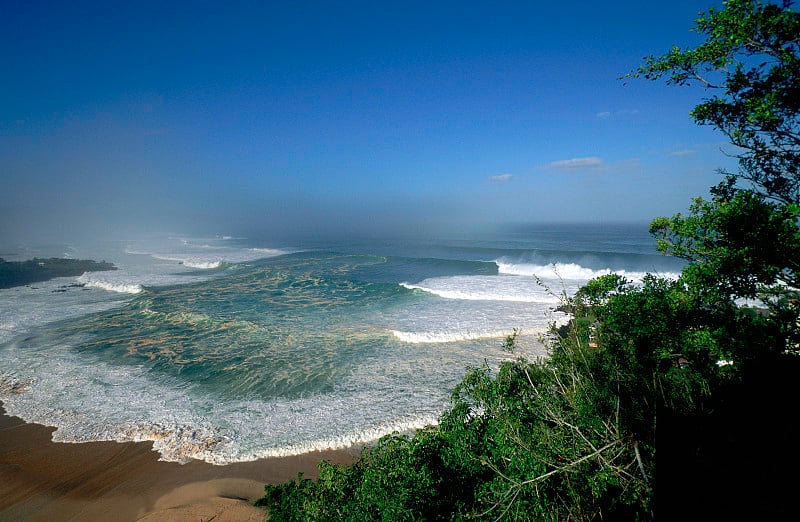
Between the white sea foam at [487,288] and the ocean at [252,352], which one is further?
the white sea foam at [487,288]

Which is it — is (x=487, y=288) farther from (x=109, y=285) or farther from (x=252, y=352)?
(x=109, y=285)

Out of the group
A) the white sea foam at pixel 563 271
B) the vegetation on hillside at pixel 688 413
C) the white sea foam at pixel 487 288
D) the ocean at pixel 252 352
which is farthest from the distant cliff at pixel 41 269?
the white sea foam at pixel 563 271

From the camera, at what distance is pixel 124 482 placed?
761cm

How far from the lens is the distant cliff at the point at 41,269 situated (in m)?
30.1

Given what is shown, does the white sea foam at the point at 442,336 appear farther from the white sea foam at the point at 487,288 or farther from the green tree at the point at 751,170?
the green tree at the point at 751,170

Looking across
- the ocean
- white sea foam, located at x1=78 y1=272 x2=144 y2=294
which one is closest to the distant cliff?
the ocean

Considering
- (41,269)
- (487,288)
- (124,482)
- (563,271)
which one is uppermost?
(41,269)

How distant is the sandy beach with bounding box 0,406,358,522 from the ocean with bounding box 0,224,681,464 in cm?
36

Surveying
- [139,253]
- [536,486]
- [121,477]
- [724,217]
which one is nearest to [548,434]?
[536,486]

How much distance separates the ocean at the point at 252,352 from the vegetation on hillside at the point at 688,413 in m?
1.65

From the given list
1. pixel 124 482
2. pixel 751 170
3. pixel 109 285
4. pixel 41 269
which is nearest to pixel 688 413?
pixel 751 170

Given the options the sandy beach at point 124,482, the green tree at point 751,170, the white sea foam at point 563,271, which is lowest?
the sandy beach at point 124,482

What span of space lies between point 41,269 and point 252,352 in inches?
1410

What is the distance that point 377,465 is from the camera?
5539 millimetres
